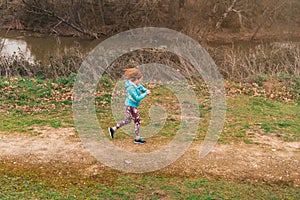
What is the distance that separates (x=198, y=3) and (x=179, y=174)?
995 inches

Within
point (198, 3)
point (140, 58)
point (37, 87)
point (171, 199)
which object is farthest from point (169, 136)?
point (198, 3)

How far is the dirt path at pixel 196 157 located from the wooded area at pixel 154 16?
20678 millimetres

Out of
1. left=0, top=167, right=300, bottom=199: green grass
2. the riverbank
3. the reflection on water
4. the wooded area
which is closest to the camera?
left=0, top=167, right=300, bottom=199: green grass

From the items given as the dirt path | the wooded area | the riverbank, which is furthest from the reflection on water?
the dirt path

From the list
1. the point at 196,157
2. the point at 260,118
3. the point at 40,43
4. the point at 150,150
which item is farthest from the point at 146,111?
the point at 40,43

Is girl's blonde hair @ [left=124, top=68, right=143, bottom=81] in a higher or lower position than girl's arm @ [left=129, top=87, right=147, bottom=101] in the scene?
higher

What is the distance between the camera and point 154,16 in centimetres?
2952

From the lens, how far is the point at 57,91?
12.5 meters

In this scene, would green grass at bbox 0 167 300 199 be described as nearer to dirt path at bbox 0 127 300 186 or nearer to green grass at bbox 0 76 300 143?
dirt path at bbox 0 127 300 186

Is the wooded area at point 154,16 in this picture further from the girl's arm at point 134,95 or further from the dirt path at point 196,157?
the girl's arm at point 134,95

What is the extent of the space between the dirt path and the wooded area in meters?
20.7

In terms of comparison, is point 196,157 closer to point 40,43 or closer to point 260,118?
point 260,118

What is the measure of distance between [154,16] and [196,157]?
2256 cm

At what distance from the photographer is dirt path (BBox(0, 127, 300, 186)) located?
7637 mm
